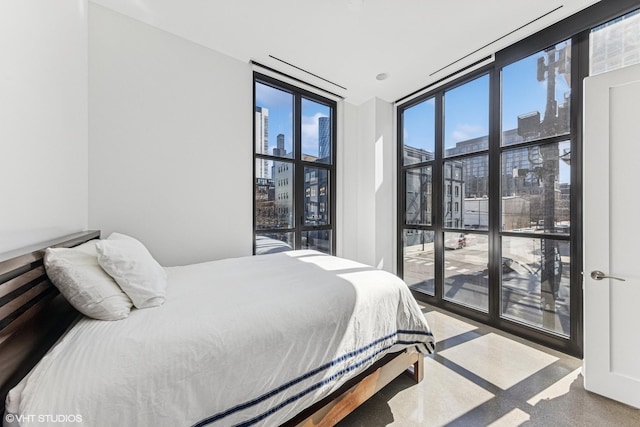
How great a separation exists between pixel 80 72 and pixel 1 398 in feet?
7.50

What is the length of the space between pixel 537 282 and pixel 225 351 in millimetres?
3001

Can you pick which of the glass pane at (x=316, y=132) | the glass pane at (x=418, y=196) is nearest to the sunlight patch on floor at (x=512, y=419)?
the glass pane at (x=418, y=196)

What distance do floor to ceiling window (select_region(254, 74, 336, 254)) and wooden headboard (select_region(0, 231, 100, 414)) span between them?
6.50 ft

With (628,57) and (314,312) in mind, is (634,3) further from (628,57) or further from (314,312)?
(314,312)

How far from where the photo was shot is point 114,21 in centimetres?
216

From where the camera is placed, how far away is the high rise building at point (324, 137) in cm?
365

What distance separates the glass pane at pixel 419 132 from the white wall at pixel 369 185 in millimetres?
223

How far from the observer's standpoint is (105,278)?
45.7 inches

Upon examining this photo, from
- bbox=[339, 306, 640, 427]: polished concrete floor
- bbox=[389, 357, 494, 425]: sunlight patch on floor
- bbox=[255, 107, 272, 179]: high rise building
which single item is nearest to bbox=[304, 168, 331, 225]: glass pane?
bbox=[255, 107, 272, 179]: high rise building

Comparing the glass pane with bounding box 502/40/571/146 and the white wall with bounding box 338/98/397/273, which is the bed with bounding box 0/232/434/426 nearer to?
the white wall with bounding box 338/98/397/273

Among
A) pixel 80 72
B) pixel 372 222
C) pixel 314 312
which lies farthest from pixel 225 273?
pixel 372 222

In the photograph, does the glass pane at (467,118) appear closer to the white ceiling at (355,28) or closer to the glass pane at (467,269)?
the white ceiling at (355,28)

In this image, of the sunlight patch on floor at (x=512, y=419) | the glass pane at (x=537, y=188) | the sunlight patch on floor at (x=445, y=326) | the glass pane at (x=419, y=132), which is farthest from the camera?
the glass pane at (x=419, y=132)

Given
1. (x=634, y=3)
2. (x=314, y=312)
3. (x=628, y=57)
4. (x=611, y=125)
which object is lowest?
(x=314, y=312)
